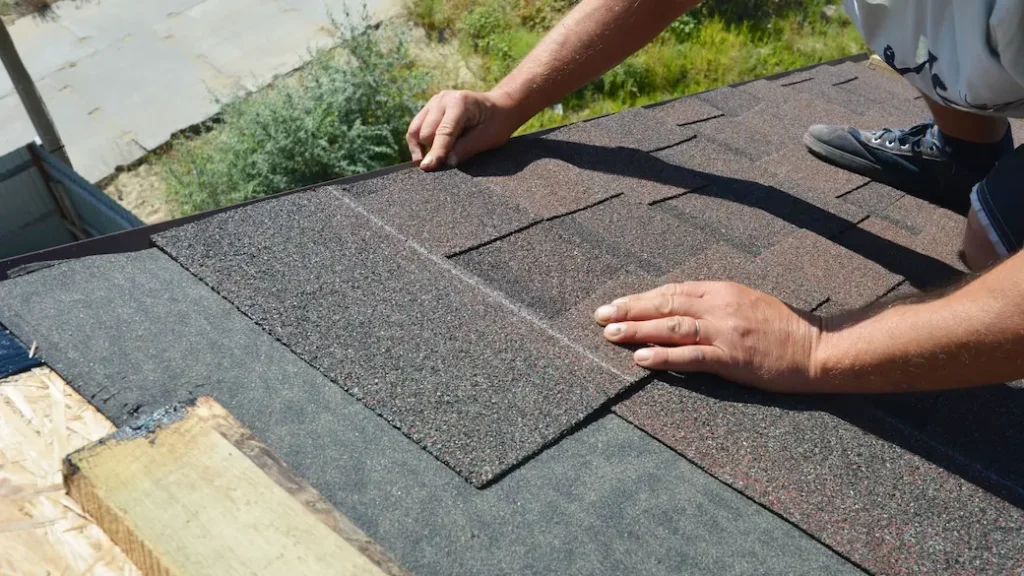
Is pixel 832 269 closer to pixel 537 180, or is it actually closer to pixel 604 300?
pixel 604 300

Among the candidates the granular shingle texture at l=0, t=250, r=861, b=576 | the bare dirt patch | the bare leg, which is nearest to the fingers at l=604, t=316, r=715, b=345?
the granular shingle texture at l=0, t=250, r=861, b=576

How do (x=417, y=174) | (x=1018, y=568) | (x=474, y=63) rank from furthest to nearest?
1. (x=474, y=63)
2. (x=417, y=174)
3. (x=1018, y=568)

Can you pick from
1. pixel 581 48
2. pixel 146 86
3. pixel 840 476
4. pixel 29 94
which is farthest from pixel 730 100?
pixel 146 86

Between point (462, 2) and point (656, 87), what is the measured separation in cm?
249

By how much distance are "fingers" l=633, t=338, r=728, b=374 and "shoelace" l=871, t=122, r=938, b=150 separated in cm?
173

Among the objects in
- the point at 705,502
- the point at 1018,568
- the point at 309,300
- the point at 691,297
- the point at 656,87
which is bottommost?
the point at 656,87

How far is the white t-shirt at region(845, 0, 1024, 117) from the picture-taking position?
6.86ft

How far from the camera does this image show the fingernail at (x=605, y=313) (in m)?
1.82

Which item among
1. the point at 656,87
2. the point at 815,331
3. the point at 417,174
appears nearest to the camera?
the point at 815,331

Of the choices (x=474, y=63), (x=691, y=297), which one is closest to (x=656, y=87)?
(x=474, y=63)

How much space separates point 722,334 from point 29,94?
4318 mm

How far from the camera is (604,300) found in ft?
6.35

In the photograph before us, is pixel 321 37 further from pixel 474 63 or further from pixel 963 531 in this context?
pixel 963 531

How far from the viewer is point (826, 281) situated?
2.21 meters
